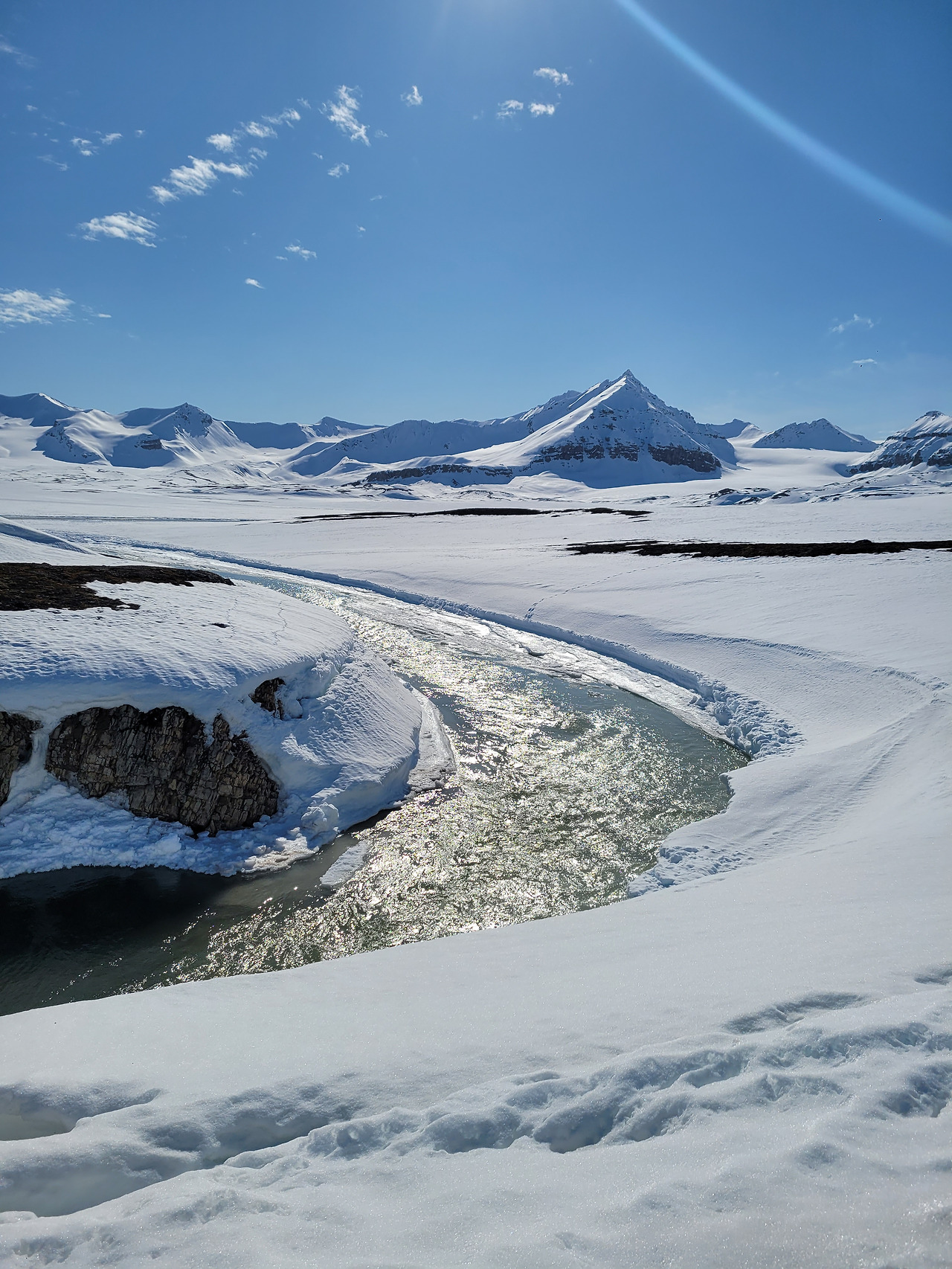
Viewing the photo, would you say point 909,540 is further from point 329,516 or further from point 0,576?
point 329,516

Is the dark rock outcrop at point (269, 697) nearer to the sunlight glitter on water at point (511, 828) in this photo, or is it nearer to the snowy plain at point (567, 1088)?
the sunlight glitter on water at point (511, 828)

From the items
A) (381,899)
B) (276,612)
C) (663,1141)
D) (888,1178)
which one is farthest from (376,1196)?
(276,612)

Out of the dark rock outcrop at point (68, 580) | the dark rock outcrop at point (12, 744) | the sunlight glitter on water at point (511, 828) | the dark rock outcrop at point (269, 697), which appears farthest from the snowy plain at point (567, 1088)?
the dark rock outcrop at point (68, 580)

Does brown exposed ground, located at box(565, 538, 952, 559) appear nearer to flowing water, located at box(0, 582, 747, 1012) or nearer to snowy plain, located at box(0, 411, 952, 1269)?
flowing water, located at box(0, 582, 747, 1012)

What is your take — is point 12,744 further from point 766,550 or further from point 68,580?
point 766,550

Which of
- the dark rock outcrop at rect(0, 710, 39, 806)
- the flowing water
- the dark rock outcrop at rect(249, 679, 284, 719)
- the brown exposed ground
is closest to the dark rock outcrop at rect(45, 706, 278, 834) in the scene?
the dark rock outcrop at rect(0, 710, 39, 806)

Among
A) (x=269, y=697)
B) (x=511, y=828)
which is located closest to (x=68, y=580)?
(x=269, y=697)
